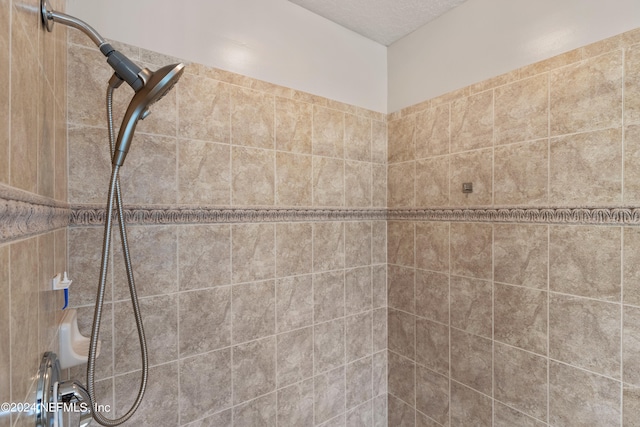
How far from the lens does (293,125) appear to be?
149cm

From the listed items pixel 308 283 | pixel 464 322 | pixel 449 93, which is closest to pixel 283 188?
pixel 308 283

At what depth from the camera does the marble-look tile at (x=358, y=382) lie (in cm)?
170

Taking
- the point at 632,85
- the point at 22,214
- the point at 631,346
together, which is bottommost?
the point at 631,346

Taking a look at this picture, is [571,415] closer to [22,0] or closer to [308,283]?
[308,283]

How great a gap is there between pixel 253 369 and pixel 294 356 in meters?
0.22

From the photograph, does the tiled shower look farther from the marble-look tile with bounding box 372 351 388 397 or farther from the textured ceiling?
the textured ceiling

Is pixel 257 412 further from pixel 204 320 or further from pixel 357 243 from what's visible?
pixel 357 243

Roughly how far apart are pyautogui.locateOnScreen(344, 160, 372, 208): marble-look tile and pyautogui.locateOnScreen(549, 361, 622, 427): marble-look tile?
1127 mm

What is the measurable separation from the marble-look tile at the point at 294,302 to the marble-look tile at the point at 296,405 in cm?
31

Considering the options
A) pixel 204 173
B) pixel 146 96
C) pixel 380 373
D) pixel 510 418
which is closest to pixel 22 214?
pixel 146 96

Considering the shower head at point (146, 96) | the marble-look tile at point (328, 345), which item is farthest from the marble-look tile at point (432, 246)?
the shower head at point (146, 96)

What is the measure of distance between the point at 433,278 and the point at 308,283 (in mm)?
686

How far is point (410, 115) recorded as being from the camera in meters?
1.73

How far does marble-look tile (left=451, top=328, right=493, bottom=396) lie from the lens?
1.36m
